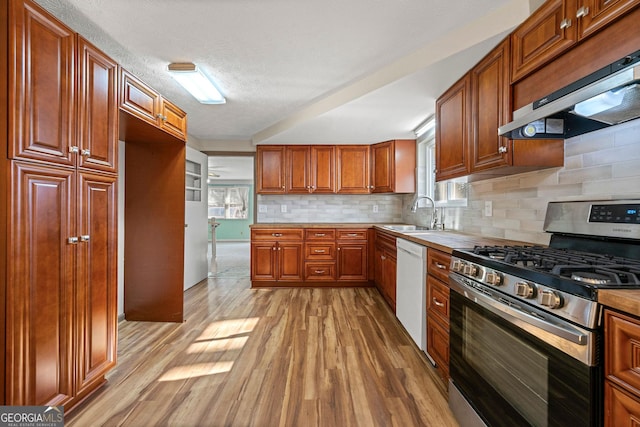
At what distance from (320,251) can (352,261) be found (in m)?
0.47

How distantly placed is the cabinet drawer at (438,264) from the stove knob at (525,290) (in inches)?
27.0

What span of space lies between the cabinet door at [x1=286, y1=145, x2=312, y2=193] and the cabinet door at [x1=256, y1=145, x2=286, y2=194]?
11cm

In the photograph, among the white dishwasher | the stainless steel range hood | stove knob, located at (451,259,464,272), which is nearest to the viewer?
the stainless steel range hood

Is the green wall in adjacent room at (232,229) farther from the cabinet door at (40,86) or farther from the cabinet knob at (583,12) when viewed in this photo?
the cabinet knob at (583,12)

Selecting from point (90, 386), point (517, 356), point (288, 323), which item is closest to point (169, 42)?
point (90, 386)

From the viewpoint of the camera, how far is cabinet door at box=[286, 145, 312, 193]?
454 cm

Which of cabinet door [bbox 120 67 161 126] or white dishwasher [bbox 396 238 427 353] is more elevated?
cabinet door [bbox 120 67 161 126]

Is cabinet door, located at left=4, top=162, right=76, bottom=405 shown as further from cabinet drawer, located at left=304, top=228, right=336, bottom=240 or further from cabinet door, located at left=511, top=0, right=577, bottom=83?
cabinet drawer, located at left=304, top=228, right=336, bottom=240

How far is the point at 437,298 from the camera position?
1.95 metres

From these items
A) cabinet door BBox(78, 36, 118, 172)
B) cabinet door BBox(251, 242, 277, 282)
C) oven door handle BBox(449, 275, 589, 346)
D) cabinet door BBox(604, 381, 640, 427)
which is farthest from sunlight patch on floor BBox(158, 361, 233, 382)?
cabinet door BBox(251, 242, 277, 282)

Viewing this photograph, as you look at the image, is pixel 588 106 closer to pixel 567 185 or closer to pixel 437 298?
pixel 567 185

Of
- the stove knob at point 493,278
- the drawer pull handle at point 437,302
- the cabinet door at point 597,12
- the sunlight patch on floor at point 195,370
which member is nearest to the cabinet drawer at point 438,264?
the drawer pull handle at point 437,302

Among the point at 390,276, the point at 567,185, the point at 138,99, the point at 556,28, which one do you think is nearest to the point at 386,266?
the point at 390,276

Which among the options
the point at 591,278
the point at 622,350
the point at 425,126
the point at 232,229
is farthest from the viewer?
the point at 232,229
